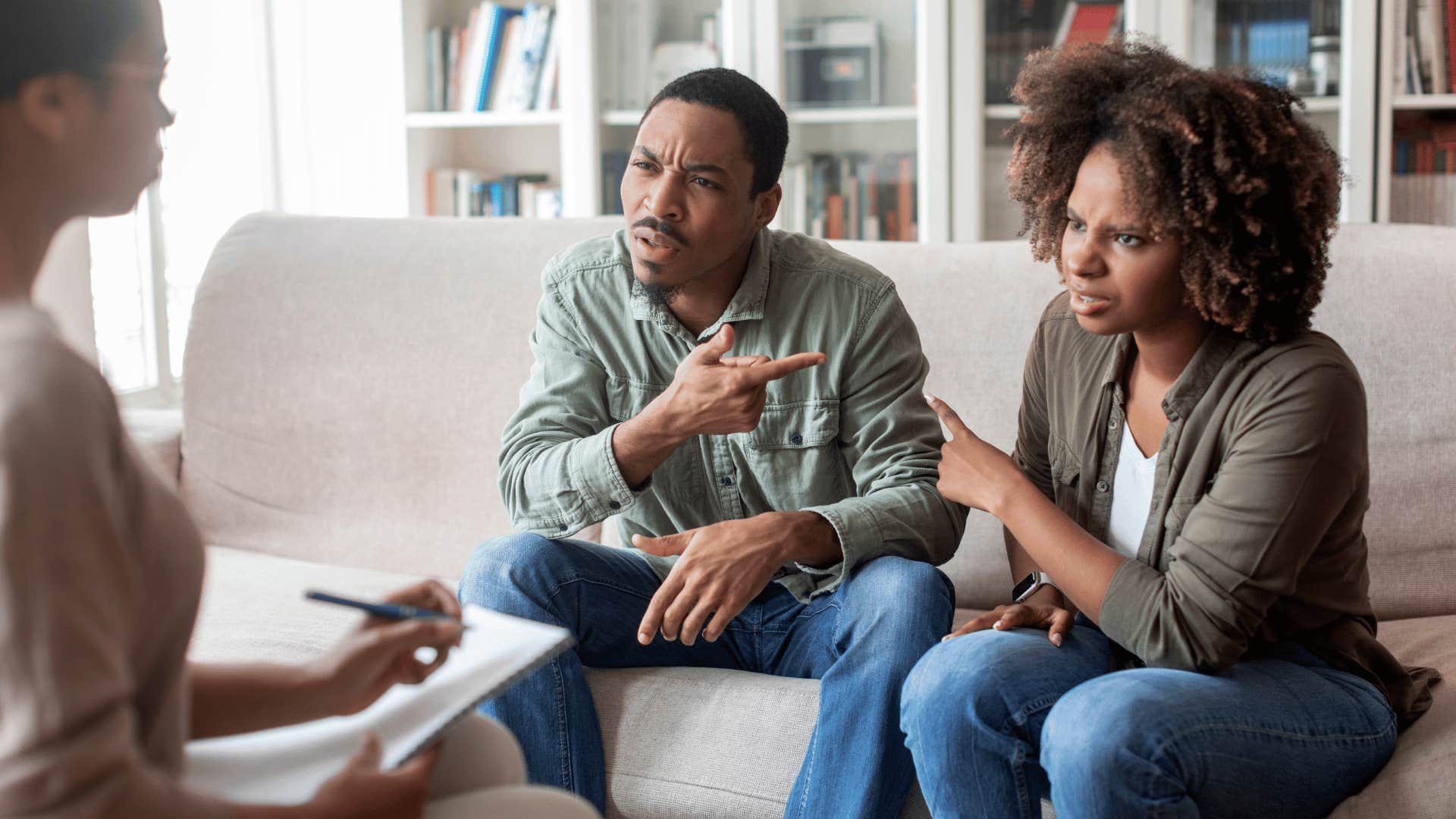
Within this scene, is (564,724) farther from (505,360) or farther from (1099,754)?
(505,360)

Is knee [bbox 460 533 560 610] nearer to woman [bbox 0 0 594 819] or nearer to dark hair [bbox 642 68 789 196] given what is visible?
dark hair [bbox 642 68 789 196]

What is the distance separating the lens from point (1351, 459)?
1.14 m

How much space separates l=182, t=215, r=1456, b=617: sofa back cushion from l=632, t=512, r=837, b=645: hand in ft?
1.68

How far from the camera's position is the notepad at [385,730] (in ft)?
1.80

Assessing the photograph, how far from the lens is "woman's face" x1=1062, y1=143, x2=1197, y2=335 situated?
1204 millimetres

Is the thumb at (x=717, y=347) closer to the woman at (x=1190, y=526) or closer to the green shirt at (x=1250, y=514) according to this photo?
the woman at (x=1190, y=526)

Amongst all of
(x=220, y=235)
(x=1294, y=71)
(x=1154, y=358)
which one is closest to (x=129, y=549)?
(x=1154, y=358)

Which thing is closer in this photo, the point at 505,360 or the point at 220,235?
the point at 505,360

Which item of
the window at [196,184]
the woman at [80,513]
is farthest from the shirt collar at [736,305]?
the woman at [80,513]

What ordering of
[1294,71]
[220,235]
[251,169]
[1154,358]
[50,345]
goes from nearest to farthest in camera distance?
[50,345], [1154,358], [220,235], [1294,71], [251,169]

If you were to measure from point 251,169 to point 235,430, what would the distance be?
135 centimetres

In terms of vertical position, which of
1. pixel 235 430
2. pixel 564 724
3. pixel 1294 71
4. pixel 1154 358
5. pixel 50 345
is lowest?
pixel 564 724

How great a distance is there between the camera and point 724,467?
1.55m

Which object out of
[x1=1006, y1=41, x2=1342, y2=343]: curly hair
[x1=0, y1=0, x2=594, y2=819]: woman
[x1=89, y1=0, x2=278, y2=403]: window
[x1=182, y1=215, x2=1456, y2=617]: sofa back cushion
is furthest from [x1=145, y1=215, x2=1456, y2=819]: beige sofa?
[x1=0, y1=0, x2=594, y2=819]: woman
